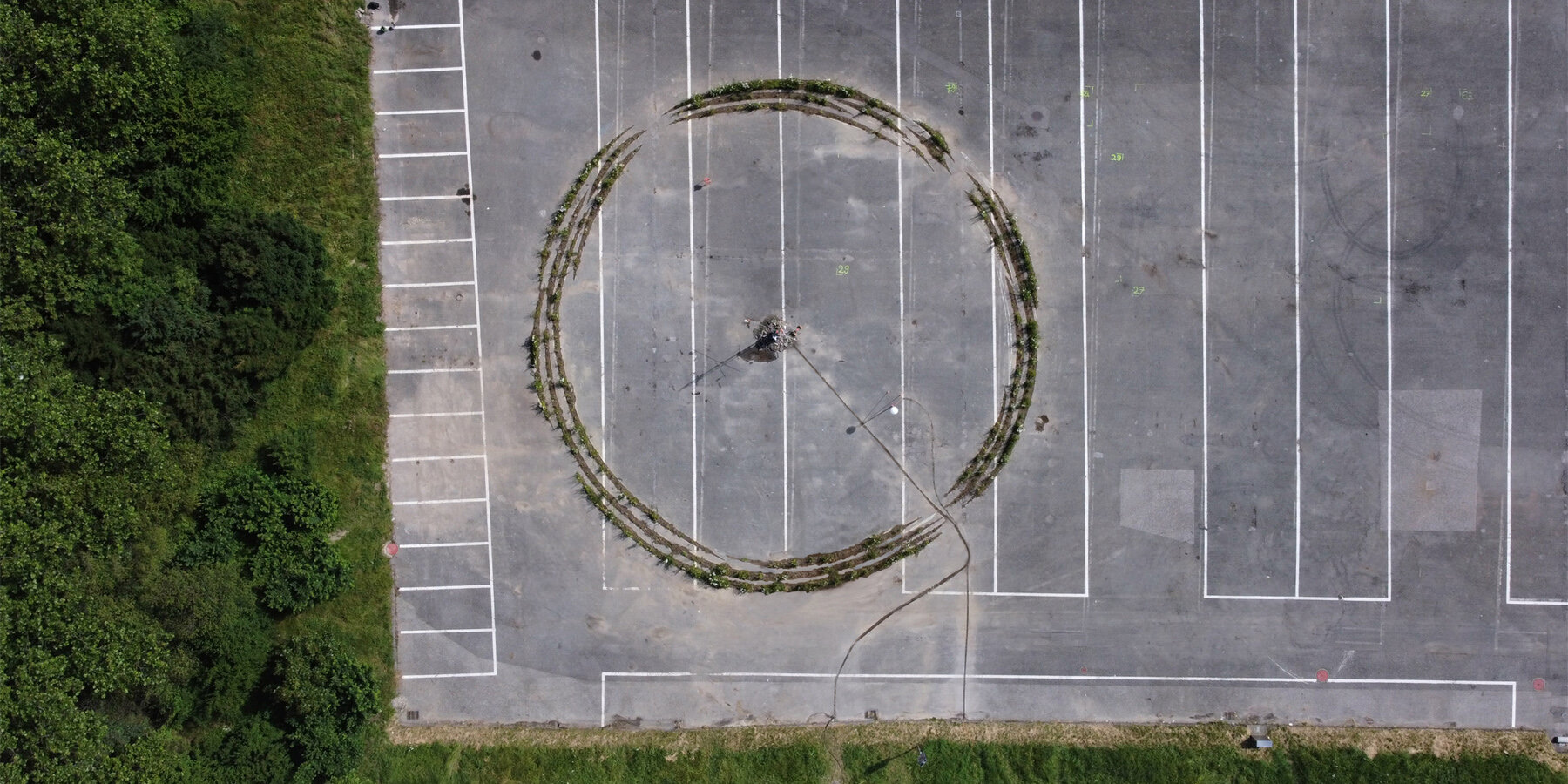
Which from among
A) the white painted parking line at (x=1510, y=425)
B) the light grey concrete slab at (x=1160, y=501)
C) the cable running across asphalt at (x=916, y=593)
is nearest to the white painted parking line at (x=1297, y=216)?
the light grey concrete slab at (x=1160, y=501)

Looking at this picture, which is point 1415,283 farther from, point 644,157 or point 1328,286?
point 644,157

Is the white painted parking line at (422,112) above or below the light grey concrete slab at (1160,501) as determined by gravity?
above

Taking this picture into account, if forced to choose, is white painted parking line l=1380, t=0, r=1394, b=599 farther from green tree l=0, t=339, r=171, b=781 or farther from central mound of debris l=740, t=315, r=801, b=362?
green tree l=0, t=339, r=171, b=781

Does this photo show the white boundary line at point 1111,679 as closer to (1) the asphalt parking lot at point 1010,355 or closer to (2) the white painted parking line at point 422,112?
(1) the asphalt parking lot at point 1010,355

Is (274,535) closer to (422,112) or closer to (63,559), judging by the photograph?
(63,559)

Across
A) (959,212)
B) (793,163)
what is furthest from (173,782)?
(959,212)
